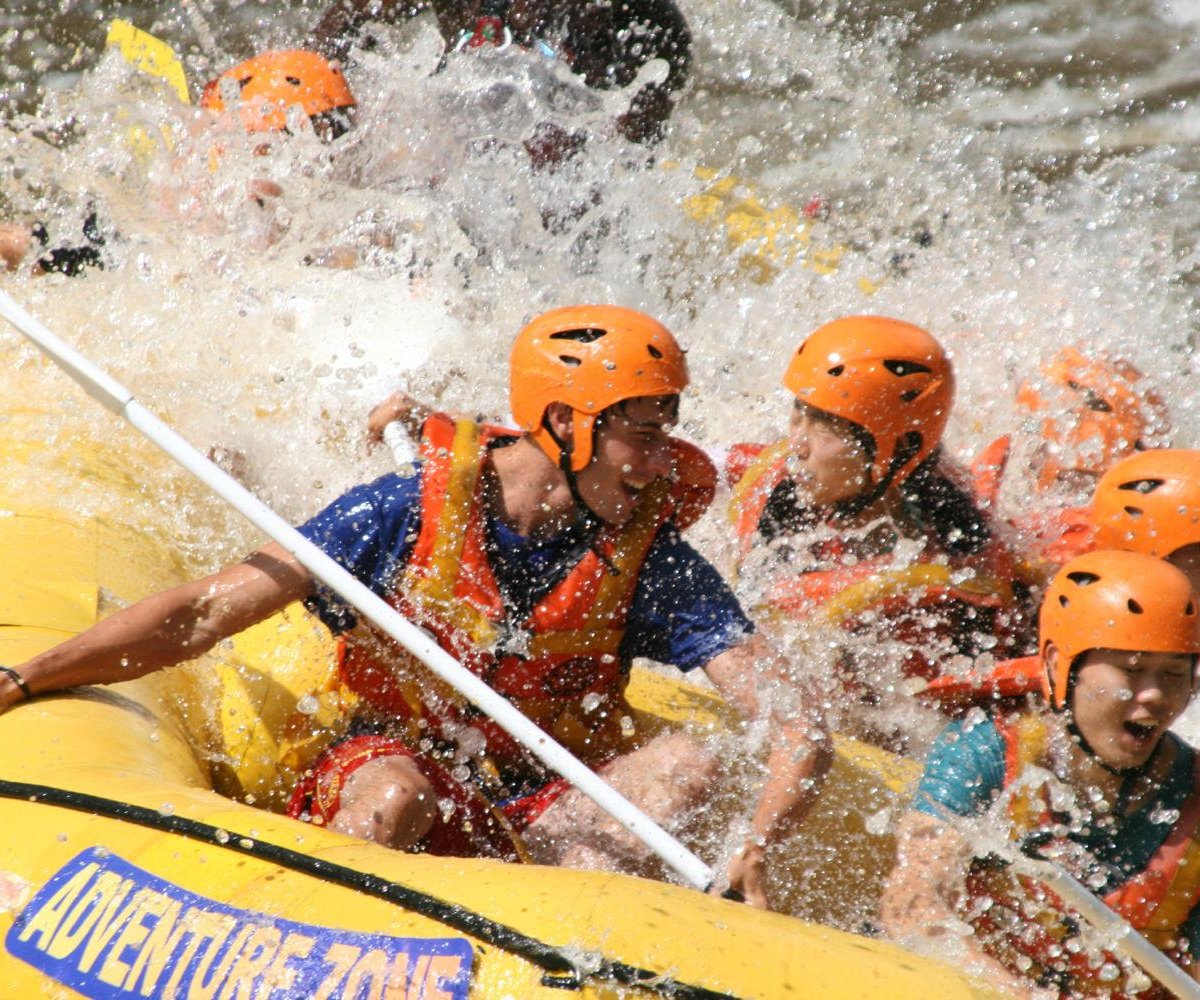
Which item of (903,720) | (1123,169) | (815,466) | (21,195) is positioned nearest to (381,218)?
(21,195)

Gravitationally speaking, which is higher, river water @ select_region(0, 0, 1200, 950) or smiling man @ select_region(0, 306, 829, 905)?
river water @ select_region(0, 0, 1200, 950)

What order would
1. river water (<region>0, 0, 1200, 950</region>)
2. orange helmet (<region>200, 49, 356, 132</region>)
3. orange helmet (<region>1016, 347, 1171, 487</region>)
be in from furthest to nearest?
orange helmet (<region>200, 49, 356, 132</region>)
river water (<region>0, 0, 1200, 950</region>)
orange helmet (<region>1016, 347, 1171, 487</region>)

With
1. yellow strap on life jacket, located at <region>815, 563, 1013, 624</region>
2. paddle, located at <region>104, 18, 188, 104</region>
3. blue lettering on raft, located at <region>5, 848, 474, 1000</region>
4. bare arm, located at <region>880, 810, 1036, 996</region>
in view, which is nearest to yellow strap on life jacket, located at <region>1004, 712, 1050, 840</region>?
bare arm, located at <region>880, 810, 1036, 996</region>

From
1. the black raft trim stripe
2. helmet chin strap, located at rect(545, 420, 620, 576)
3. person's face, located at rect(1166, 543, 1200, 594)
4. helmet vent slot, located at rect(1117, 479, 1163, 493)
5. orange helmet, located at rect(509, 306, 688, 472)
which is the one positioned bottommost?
the black raft trim stripe

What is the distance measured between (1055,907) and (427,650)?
1212mm

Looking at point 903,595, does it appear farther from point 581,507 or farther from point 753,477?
point 581,507

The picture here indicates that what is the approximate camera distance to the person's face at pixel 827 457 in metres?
3.38

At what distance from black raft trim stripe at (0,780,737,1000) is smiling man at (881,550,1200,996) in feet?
2.62

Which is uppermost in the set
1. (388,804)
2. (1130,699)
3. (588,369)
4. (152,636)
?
(588,369)

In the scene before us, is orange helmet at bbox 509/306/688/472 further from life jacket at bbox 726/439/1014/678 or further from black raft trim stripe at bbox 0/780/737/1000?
black raft trim stripe at bbox 0/780/737/1000

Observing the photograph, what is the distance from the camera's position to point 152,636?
2521 millimetres

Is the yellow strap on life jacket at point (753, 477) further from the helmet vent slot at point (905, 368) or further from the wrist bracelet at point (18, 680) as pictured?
the wrist bracelet at point (18, 680)

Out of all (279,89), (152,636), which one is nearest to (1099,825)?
(152,636)

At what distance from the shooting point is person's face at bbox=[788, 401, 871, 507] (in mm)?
3381
